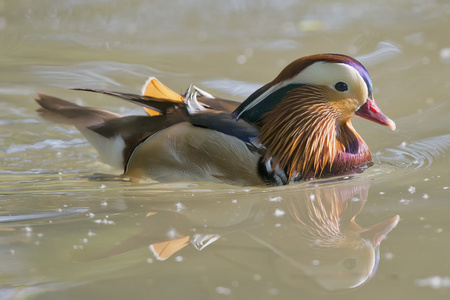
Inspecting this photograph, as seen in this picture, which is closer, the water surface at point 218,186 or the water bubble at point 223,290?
the water bubble at point 223,290

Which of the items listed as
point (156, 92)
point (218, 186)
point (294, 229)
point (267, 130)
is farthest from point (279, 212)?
point (156, 92)

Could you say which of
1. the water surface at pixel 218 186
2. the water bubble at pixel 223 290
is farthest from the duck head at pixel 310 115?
the water bubble at pixel 223 290

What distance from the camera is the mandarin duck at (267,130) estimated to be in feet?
10.9

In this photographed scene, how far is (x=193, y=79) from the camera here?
5.22 metres

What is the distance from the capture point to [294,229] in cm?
266

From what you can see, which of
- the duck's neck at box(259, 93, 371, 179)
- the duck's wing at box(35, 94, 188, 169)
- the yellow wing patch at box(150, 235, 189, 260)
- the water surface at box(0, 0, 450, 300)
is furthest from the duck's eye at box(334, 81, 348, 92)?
the yellow wing patch at box(150, 235, 189, 260)

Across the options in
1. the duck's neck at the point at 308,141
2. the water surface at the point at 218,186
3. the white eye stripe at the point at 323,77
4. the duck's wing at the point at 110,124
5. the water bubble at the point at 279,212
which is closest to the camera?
the water surface at the point at 218,186

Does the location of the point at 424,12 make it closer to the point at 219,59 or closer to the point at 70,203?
the point at 219,59

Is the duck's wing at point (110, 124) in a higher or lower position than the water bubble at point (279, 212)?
lower

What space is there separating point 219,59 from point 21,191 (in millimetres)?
2622

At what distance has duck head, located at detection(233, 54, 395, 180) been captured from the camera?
3373 mm

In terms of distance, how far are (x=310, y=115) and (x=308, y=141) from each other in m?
0.13

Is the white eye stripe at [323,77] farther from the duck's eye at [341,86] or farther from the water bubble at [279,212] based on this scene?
the water bubble at [279,212]

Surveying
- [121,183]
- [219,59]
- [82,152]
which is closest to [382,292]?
[121,183]
